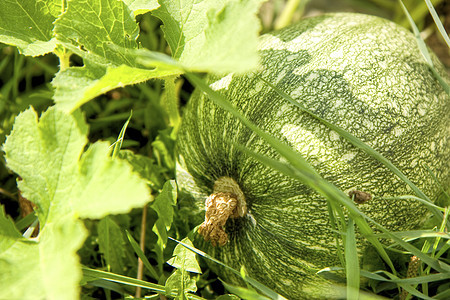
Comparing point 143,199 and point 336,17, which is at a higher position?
point 336,17

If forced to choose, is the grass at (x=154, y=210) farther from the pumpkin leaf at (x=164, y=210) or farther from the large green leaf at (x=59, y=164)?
the large green leaf at (x=59, y=164)

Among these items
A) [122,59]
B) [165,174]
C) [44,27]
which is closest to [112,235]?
[165,174]

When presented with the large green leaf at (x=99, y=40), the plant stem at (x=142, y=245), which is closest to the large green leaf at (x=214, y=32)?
the large green leaf at (x=99, y=40)

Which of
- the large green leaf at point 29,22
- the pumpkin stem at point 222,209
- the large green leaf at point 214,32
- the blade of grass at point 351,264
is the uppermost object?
the large green leaf at point 29,22

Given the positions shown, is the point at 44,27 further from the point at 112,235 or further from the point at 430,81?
the point at 430,81

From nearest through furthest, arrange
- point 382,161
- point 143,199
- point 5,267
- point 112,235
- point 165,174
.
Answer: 1. point 143,199
2. point 5,267
3. point 382,161
4. point 112,235
5. point 165,174

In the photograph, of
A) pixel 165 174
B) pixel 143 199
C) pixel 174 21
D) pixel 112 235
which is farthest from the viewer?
pixel 165 174
